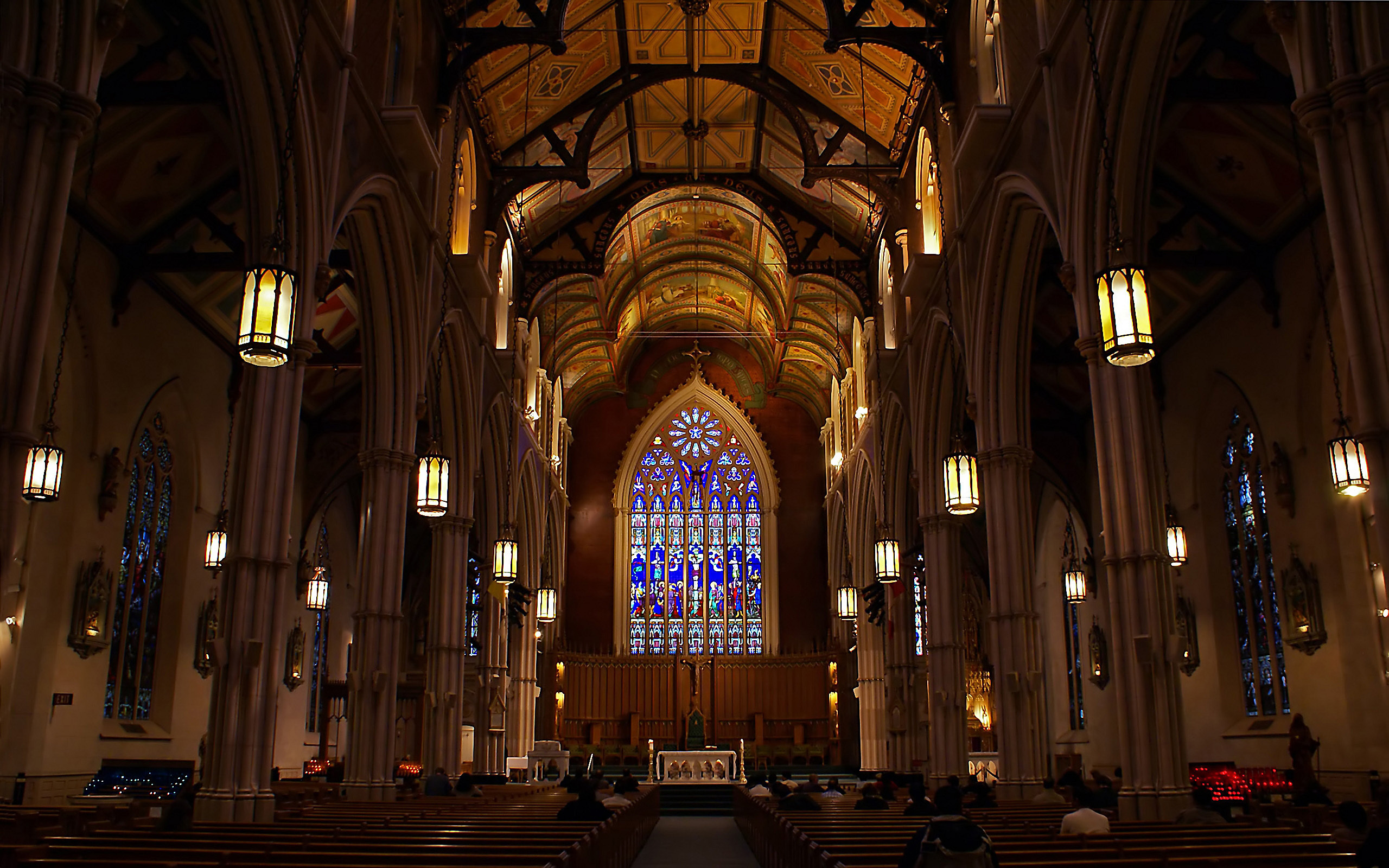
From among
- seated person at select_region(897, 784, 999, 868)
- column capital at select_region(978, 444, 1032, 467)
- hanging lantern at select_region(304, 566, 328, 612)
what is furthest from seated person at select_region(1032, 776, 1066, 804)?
hanging lantern at select_region(304, 566, 328, 612)

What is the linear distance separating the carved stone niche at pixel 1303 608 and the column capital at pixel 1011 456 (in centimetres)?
495

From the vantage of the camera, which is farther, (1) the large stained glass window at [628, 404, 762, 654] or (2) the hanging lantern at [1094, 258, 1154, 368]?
(1) the large stained glass window at [628, 404, 762, 654]

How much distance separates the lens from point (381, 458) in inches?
671

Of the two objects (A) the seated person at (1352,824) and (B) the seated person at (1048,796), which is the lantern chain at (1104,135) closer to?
(A) the seated person at (1352,824)

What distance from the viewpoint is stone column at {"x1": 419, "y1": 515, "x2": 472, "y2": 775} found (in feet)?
68.7

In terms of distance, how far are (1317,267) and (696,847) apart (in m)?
12.2

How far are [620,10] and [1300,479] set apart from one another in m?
15.3

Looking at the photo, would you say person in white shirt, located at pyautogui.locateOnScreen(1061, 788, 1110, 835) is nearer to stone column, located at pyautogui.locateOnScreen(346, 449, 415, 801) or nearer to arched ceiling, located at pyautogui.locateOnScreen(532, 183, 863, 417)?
stone column, located at pyautogui.locateOnScreen(346, 449, 415, 801)

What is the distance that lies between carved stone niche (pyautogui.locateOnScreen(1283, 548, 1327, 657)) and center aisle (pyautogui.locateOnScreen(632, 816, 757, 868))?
945cm

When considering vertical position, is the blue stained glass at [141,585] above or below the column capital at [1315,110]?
below

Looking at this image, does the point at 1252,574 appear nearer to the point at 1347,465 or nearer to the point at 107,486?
the point at 1347,465

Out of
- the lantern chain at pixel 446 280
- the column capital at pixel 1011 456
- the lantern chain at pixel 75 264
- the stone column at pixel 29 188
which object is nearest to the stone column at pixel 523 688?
the lantern chain at pixel 446 280

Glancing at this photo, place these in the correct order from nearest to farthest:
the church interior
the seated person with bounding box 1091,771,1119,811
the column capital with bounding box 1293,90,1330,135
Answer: the column capital with bounding box 1293,90,1330,135 < the church interior < the seated person with bounding box 1091,771,1119,811

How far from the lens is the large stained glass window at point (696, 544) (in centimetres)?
3838
